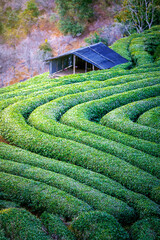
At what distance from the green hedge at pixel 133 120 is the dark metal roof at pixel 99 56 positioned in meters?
9.52

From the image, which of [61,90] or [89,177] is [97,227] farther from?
[61,90]

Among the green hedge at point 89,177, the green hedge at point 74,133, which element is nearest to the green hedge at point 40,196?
the green hedge at point 89,177

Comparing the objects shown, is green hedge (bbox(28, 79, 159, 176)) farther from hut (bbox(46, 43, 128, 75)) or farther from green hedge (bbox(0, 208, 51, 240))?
hut (bbox(46, 43, 128, 75))

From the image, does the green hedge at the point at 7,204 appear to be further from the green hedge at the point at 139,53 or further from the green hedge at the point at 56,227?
the green hedge at the point at 139,53

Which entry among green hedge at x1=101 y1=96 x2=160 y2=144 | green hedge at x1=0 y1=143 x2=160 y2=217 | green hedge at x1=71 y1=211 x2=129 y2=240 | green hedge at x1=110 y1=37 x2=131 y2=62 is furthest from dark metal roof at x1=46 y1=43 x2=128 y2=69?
green hedge at x1=71 y1=211 x2=129 y2=240

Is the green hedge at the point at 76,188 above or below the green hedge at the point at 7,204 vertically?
above

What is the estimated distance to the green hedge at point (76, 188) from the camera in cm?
749

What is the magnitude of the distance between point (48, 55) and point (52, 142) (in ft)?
146

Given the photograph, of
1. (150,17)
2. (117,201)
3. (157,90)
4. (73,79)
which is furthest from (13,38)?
(117,201)

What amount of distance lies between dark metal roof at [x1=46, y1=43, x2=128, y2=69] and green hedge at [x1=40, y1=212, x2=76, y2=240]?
62.1 feet

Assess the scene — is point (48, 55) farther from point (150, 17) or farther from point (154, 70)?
point (154, 70)

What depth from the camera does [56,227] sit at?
259 inches

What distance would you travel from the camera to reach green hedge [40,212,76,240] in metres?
6.36

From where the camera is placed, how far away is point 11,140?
1235 cm
